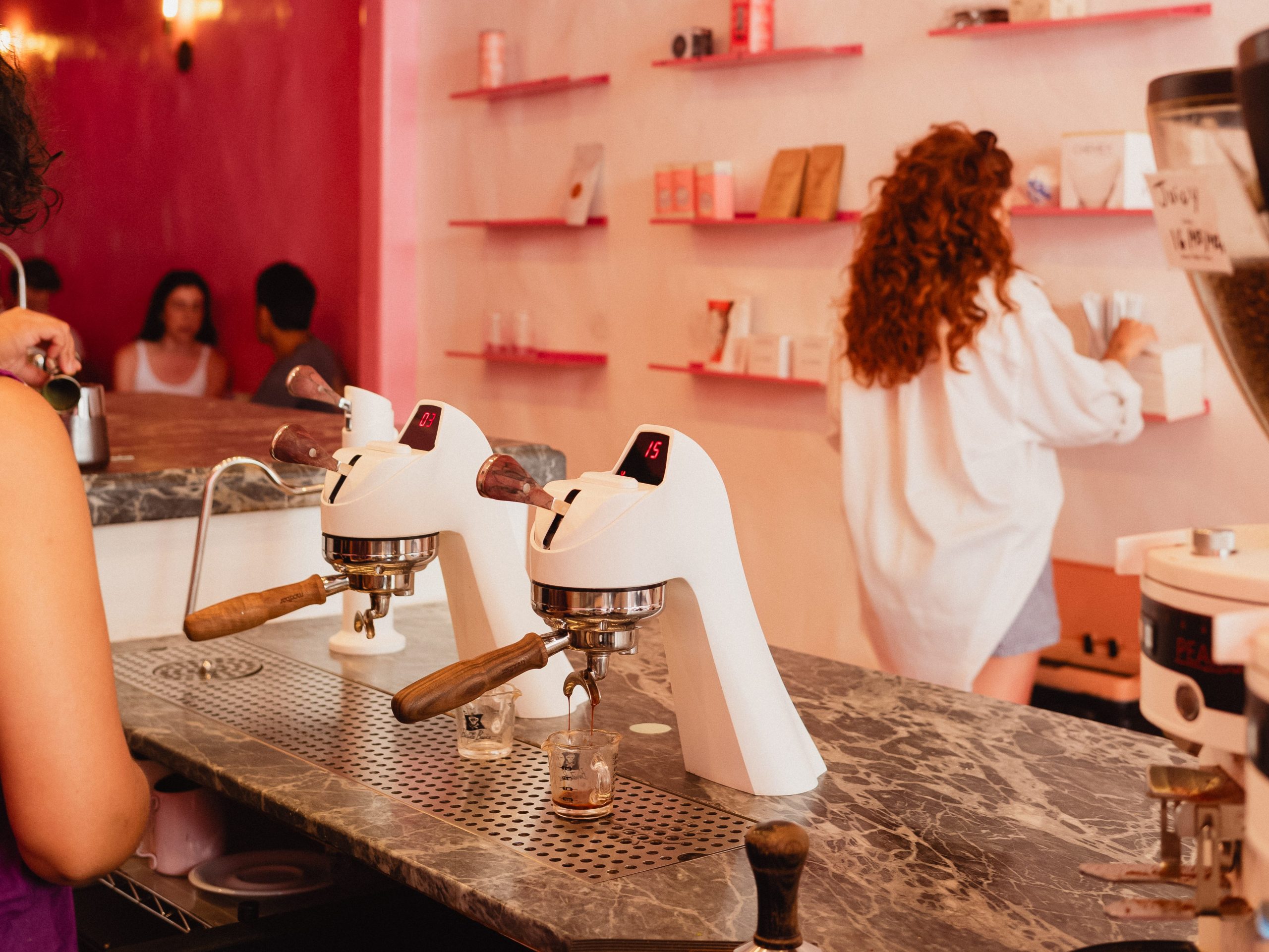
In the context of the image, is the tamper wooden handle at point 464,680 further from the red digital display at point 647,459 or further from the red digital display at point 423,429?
the red digital display at point 423,429


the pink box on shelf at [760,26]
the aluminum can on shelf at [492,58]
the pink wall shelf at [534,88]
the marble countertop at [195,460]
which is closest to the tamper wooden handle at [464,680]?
the marble countertop at [195,460]

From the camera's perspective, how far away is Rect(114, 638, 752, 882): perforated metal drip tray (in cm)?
138

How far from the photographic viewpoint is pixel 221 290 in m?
7.12

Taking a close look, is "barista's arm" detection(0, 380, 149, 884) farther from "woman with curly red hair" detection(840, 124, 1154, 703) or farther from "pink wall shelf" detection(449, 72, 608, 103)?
"pink wall shelf" detection(449, 72, 608, 103)

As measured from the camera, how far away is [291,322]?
19.1ft

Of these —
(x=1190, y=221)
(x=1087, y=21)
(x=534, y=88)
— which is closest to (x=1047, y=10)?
(x=1087, y=21)

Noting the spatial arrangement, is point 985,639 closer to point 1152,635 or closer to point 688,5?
point 1152,635

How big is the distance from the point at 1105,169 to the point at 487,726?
2.48m

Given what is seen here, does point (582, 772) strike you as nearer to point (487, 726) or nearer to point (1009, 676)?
point (487, 726)

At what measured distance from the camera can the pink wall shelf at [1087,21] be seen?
10.9 feet

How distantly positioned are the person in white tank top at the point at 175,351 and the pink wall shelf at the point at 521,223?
6.01 feet

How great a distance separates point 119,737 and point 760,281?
137 inches

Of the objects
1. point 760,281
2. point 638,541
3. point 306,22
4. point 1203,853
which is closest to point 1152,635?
point 1203,853

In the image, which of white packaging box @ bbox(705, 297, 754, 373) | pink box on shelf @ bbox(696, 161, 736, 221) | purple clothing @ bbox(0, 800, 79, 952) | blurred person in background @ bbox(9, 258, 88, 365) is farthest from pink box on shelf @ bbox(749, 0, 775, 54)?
blurred person in background @ bbox(9, 258, 88, 365)
